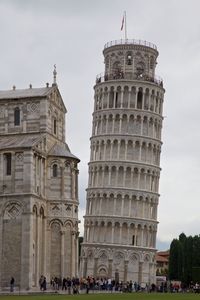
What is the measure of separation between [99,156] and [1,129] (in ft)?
116

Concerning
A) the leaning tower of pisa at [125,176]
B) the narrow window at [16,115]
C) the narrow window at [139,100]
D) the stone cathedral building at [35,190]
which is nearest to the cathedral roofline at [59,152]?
the stone cathedral building at [35,190]

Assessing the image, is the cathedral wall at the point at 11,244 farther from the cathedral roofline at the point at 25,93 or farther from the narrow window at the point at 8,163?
the cathedral roofline at the point at 25,93

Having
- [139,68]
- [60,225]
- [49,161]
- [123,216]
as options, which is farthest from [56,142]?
[139,68]

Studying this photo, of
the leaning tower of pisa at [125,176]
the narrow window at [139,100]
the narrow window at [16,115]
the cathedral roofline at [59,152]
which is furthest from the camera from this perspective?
the narrow window at [139,100]

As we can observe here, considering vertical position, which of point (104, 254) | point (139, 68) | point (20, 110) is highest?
point (139, 68)

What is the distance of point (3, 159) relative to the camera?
222ft

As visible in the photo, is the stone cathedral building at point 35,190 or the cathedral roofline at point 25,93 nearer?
the stone cathedral building at point 35,190

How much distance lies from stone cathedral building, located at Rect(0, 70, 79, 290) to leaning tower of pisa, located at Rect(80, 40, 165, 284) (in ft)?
98.3

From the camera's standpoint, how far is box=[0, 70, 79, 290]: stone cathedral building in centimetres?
6594

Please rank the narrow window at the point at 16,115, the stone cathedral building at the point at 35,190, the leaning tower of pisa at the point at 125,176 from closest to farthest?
1. the stone cathedral building at the point at 35,190
2. the narrow window at the point at 16,115
3. the leaning tower of pisa at the point at 125,176

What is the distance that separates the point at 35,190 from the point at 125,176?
124 ft

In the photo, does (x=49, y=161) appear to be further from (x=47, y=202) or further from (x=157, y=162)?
(x=157, y=162)

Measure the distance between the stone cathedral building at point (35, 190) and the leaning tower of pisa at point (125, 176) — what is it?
2997cm

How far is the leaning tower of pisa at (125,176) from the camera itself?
10294 centimetres
